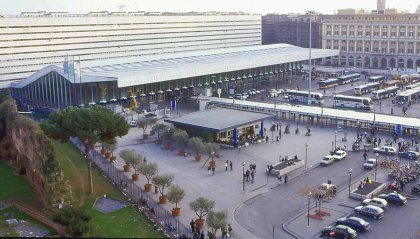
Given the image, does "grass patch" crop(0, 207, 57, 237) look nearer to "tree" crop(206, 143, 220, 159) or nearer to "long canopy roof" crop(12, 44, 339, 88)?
"tree" crop(206, 143, 220, 159)

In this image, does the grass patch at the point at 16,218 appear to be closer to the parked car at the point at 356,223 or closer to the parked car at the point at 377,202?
the parked car at the point at 356,223

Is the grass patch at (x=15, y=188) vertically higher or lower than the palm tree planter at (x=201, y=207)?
lower

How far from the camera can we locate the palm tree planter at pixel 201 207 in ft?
87.4

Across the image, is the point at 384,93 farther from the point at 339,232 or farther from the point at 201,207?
the point at 201,207

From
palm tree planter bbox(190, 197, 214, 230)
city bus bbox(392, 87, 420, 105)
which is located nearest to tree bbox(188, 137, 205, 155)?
palm tree planter bbox(190, 197, 214, 230)

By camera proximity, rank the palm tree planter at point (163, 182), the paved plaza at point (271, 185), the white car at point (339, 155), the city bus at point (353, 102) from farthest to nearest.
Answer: the city bus at point (353, 102)
the white car at point (339, 155)
the palm tree planter at point (163, 182)
the paved plaza at point (271, 185)

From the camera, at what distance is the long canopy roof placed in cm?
5922

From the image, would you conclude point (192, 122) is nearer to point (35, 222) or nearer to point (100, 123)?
point (100, 123)

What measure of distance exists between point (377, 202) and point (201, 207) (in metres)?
10.4

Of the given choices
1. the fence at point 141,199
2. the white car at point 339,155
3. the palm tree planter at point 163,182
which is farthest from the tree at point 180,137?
the white car at point 339,155

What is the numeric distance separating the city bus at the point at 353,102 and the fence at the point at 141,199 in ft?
110

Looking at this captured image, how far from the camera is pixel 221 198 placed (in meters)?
31.8

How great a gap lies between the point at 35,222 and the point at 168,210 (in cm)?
728

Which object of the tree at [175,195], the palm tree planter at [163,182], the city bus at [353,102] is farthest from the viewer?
the city bus at [353,102]
